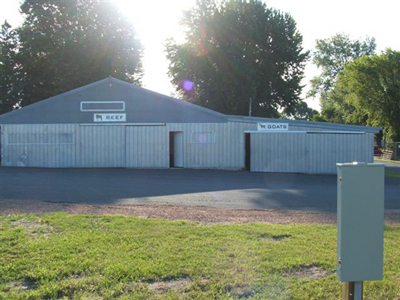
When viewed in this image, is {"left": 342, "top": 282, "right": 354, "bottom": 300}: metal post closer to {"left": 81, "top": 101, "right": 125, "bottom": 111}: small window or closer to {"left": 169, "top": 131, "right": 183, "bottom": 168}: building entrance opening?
{"left": 169, "top": 131, "right": 183, "bottom": 168}: building entrance opening

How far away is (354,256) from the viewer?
11.3ft

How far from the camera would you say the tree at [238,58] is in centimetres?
4000

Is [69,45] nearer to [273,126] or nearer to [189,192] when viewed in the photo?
[273,126]

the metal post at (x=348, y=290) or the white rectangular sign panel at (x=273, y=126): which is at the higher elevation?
the white rectangular sign panel at (x=273, y=126)

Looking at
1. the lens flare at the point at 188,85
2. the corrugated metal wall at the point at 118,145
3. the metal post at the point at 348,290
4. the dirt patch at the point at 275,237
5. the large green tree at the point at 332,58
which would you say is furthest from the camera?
the large green tree at the point at 332,58

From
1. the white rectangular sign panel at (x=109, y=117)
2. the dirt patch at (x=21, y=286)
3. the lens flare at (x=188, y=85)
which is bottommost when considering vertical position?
the dirt patch at (x=21, y=286)

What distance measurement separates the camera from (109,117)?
995 inches

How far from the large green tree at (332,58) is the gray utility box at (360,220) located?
6468 cm

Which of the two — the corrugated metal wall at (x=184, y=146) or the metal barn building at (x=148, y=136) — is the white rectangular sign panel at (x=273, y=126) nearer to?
the metal barn building at (x=148, y=136)

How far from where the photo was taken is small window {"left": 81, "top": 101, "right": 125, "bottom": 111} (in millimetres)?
25344

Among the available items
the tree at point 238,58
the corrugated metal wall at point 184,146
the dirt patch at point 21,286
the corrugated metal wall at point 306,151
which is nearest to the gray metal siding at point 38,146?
the corrugated metal wall at point 184,146

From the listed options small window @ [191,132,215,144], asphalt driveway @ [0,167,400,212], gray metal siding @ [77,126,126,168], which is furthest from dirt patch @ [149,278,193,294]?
gray metal siding @ [77,126,126,168]

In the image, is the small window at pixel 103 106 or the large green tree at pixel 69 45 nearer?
the small window at pixel 103 106

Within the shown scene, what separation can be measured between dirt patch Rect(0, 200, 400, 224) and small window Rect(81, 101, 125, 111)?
48.3ft
